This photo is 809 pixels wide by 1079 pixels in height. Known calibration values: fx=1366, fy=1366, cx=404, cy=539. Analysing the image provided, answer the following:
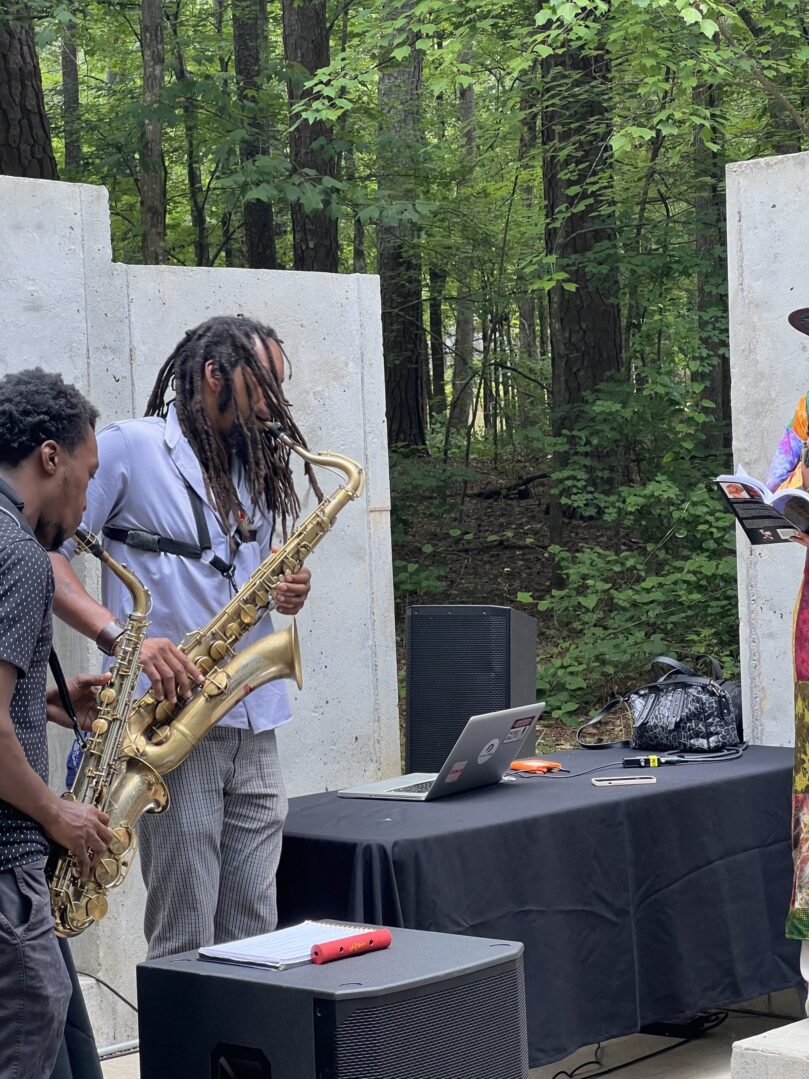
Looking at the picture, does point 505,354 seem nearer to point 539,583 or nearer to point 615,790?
point 539,583

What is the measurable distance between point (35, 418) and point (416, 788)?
1.86 metres

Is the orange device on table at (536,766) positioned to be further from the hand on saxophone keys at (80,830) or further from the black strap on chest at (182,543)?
the hand on saxophone keys at (80,830)

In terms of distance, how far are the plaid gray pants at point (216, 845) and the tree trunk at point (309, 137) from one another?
7.74m

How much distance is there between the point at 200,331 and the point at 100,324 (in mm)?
1075

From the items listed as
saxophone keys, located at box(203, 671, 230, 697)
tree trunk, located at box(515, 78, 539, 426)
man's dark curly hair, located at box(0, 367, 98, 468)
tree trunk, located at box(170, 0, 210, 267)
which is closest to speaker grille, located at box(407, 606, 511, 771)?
saxophone keys, located at box(203, 671, 230, 697)

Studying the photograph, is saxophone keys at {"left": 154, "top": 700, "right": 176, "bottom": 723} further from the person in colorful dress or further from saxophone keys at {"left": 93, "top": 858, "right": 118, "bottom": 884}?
the person in colorful dress

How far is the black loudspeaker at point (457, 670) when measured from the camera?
423cm

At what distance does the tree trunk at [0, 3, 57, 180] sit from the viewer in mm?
7645

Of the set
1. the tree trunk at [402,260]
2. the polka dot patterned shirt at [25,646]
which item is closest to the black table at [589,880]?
the polka dot patterned shirt at [25,646]

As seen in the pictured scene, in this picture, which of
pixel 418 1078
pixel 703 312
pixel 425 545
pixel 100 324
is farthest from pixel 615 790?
pixel 425 545

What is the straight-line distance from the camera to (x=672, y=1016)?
3693 millimetres

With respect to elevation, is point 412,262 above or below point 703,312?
above

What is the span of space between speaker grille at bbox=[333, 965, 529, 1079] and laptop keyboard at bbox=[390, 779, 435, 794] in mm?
1316

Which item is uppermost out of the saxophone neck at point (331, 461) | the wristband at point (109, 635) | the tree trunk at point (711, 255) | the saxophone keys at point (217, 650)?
the tree trunk at point (711, 255)
